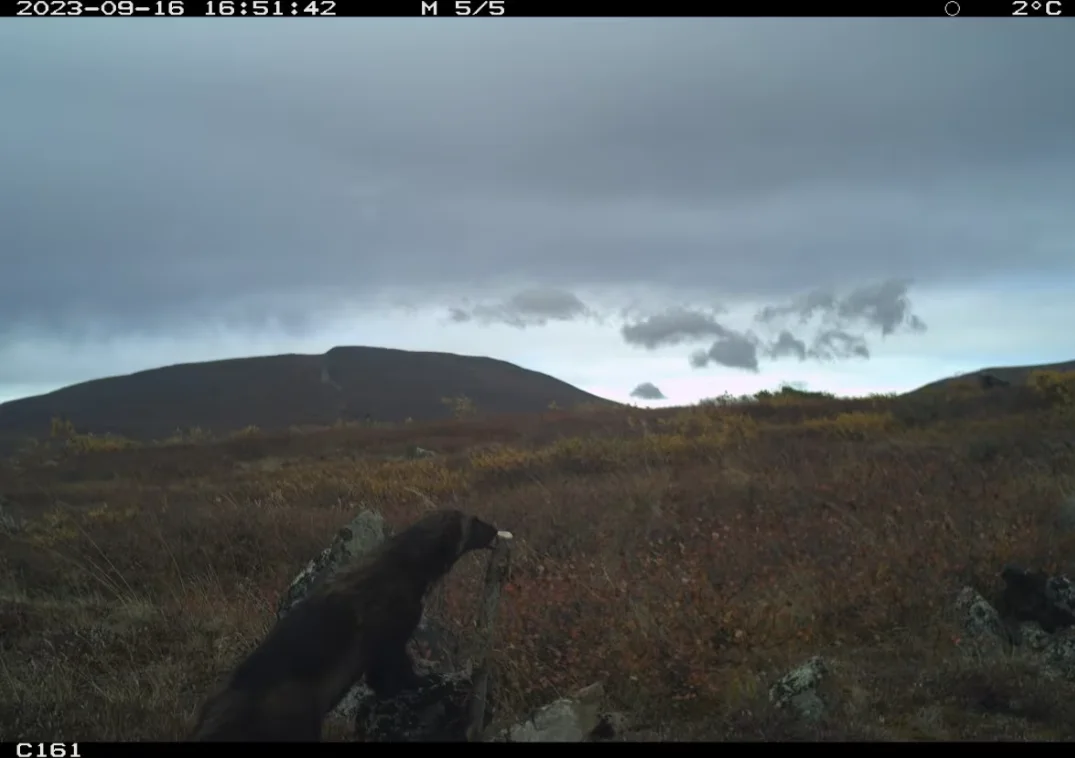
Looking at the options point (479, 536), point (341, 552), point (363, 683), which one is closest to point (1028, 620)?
point (479, 536)

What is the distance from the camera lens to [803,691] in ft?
14.5

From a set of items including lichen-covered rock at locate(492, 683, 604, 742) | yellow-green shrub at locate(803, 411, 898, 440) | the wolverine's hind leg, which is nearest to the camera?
the wolverine's hind leg

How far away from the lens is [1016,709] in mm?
4395

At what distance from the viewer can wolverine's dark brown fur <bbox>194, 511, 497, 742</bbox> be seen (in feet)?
9.59

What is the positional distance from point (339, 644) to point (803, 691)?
8.28 feet

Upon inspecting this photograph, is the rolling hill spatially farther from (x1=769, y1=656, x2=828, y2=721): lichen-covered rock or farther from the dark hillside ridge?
(x1=769, y1=656, x2=828, y2=721): lichen-covered rock

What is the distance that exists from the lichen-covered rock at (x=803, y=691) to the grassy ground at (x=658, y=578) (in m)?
0.09

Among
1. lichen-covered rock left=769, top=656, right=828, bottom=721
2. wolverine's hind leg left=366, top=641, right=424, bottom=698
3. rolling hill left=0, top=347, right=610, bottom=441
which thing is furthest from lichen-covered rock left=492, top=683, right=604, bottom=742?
rolling hill left=0, top=347, right=610, bottom=441

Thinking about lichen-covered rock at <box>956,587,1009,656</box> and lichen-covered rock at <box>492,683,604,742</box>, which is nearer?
lichen-covered rock at <box>492,683,604,742</box>

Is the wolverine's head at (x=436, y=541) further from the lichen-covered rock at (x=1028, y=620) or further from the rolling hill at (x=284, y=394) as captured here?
the rolling hill at (x=284, y=394)

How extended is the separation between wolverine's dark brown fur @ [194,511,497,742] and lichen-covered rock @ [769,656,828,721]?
72.6 inches

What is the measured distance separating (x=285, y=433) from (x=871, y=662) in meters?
28.1

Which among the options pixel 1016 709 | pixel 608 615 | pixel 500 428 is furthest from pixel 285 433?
pixel 1016 709

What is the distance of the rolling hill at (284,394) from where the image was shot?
50.2 metres
